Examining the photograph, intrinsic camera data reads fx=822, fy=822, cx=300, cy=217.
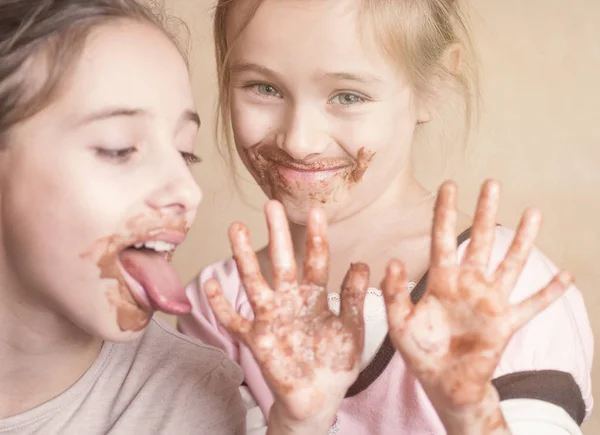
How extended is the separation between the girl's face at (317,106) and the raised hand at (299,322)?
256mm

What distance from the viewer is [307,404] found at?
767 mm

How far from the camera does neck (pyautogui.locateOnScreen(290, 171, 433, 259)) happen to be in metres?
1.17

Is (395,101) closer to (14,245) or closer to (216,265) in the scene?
(216,265)

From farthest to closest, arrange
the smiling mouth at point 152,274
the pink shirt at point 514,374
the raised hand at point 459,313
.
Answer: the pink shirt at point 514,374 → the smiling mouth at point 152,274 → the raised hand at point 459,313

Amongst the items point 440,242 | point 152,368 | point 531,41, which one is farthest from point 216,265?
point 531,41

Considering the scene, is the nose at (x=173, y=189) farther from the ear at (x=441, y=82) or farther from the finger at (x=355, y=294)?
the ear at (x=441, y=82)

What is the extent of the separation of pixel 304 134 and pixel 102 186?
0.98 feet

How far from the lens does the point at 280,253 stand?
0.78 metres

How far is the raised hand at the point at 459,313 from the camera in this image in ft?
2.37

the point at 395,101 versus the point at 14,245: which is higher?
the point at 395,101

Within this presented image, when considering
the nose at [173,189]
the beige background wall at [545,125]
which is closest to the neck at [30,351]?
the nose at [173,189]

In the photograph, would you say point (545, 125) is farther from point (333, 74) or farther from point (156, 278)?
point (156, 278)

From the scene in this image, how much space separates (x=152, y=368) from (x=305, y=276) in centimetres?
27

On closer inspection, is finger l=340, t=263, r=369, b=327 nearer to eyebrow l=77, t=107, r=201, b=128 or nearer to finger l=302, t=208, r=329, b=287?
finger l=302, t=208, r=329, b=287
